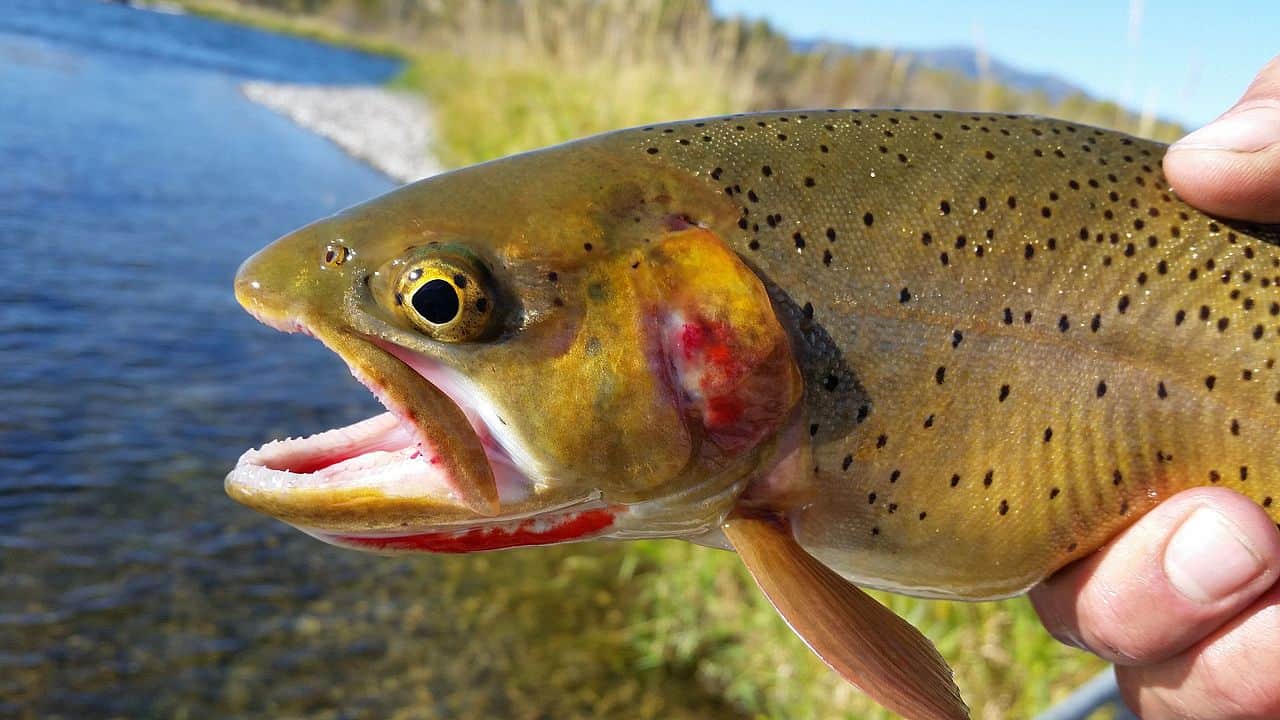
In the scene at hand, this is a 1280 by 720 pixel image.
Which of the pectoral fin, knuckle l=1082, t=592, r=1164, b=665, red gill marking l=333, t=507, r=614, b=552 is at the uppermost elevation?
red gill marking l=333, t=507, r=614, b=552

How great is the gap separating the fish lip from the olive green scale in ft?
2.15

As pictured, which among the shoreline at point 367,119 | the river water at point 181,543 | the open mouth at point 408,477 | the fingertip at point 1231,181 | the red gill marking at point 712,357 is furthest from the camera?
the shoreline at point 367,119

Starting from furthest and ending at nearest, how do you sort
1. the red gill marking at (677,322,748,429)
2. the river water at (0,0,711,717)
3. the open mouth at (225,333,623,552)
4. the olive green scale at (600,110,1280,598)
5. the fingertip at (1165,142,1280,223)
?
1. the river water at (0,0,711,717)
2. the fingertip at (1165,142,1280,223)
3. the olive green scale at (600,110,1280,598)
4. the red gill marking at (677,322,748,429)
5. the open mouth at (225,333,623,552)

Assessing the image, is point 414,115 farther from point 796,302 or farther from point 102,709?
point 796,302

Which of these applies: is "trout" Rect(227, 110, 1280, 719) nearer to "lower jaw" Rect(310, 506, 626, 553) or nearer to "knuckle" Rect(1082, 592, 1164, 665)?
"lower jaw" Rect(310, 506, 626, 553)

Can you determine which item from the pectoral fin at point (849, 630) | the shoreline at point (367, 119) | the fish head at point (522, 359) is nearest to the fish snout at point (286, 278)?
the fish head at point (522, 359)

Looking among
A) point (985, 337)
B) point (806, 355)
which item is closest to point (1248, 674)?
point (985, 337)

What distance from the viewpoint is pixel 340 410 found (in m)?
7.49

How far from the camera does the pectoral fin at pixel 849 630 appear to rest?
1768mm

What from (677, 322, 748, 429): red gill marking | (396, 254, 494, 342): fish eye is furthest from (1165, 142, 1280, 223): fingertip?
(396, 254, 494, 342): fish eye

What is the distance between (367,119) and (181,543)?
60.2 feet

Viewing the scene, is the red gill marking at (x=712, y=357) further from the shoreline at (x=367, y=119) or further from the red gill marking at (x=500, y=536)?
the shoreline at (x=367, y=119)

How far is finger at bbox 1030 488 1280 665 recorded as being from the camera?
6.55ft

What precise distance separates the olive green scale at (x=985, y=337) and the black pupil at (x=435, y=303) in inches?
22.3
